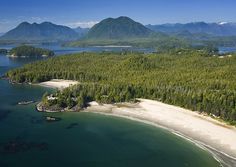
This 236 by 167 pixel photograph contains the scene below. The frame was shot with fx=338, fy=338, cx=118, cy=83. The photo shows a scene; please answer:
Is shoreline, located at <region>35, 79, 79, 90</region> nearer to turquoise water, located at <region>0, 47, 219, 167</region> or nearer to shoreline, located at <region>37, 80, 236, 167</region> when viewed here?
shoreline, located at <region>37, 80, 236, 167</region>

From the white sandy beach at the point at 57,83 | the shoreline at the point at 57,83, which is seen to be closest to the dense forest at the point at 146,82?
the shoreline at the point at 57,83

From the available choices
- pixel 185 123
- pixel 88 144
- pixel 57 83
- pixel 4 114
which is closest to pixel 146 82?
pixel 185 123

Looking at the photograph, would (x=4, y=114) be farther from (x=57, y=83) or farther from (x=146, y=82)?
(x=146, y=82)

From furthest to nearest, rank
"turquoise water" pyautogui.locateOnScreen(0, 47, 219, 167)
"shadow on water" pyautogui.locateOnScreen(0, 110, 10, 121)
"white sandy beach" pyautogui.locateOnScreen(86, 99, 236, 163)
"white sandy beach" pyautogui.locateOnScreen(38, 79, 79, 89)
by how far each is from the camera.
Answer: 1. "white sandy beach" pyautogui.locateOnScreen(38, 79, 79, 89)
2. "shadow on water" pyautogui.locateOnScreen(0, 110, 10, 121)
3. "white sandy beach" pyautogui.locateOnScreen(86, 99, 236, 163)
4. "turquoise water" pyautogui.locateOnScreen(0, 47, 219, 167)

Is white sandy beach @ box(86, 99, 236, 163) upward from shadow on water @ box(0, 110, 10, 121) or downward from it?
upward

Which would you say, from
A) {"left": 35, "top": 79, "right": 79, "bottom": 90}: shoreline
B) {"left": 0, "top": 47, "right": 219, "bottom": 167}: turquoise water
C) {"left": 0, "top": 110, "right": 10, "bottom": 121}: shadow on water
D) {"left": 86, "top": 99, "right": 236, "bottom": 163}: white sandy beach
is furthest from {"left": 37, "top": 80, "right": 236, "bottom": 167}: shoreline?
{"left": 35, "top": 79, "right": 79, "bottom": 90}: shoreline

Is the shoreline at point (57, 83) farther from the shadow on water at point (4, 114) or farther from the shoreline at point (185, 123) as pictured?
the shadow on water at point (4, 114)
